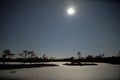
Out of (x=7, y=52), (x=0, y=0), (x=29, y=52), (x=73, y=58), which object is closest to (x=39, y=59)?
(x=29, y=52)

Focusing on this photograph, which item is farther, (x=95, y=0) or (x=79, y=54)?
(x=79, y=54)

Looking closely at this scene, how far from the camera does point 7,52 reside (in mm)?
45500

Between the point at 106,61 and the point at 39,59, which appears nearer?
the point at 39,59

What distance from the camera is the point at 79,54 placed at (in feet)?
261

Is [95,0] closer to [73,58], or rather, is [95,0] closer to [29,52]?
[29,52]

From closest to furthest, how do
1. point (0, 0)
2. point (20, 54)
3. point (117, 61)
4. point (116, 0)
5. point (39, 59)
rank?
point (116, 0)
point (0, 0)
point (20, 54)
point (117, 61)
point (39, 59)

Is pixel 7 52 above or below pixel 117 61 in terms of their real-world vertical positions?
above

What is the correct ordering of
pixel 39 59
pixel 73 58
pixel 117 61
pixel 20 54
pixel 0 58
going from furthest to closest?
pixel 73 58 → pixel 39 59 → pixel 117 61 → pixel 20 54 → pixel 0 58

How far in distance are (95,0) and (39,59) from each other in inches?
2734

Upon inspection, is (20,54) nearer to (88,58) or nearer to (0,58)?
(0,58)

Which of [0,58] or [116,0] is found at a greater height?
[116,0]

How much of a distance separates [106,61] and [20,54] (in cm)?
4711

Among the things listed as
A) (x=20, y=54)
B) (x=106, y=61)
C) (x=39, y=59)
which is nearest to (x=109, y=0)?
(x=20, y=54)

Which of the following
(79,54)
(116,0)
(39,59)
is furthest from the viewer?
(79,54)
